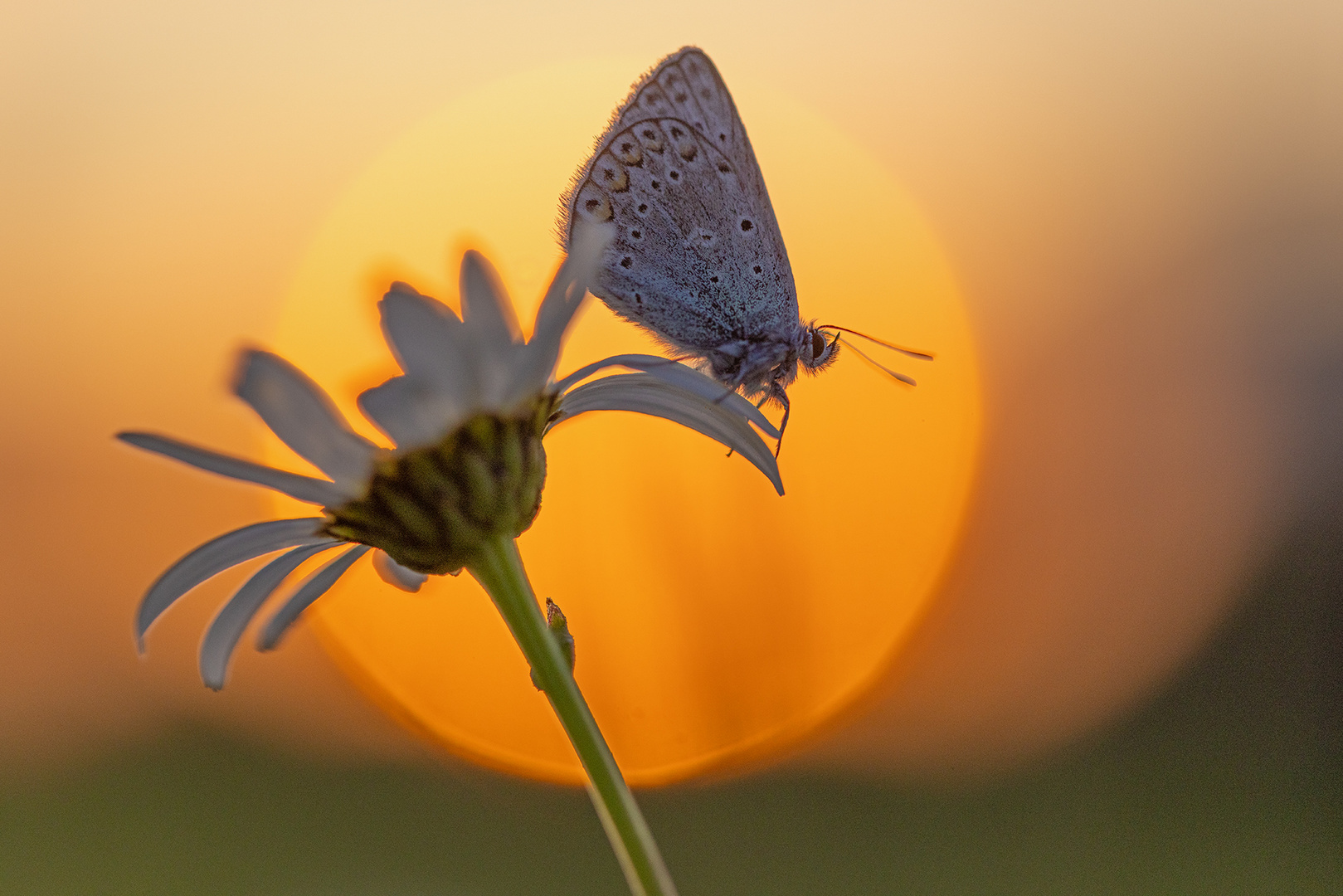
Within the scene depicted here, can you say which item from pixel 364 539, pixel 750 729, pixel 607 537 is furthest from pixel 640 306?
pixel 750 729

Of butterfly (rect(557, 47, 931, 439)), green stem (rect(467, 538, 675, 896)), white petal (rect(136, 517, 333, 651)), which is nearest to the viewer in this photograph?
green stem (rect(467, 538, 675, 896))

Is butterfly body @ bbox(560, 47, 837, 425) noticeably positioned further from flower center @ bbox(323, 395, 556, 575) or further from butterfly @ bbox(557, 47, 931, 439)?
flower center @ bbox(323, 395, 556, 575)

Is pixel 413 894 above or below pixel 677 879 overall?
A: above

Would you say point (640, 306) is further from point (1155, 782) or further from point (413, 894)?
point (1155, 782)

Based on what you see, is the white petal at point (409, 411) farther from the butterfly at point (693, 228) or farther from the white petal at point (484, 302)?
the butterfly at point (693, 228)

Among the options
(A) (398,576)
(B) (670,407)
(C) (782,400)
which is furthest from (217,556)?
(C) (782,400)

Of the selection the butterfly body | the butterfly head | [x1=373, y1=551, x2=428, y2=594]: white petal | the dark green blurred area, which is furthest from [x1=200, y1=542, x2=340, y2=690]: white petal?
the dark green blurred area
